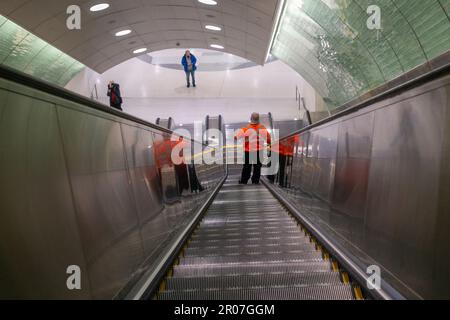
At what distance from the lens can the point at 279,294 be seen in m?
3.04

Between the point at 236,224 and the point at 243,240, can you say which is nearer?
the point at 243,240

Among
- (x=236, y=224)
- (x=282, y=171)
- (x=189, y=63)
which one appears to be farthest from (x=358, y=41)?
(x=189, y=63)

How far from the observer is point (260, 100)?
27.7 metres

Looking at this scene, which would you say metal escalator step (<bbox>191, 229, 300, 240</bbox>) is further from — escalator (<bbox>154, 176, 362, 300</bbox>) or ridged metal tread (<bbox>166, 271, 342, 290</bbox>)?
ridged metal tread (<bbox>166, 271, 342, 290</bbox>)

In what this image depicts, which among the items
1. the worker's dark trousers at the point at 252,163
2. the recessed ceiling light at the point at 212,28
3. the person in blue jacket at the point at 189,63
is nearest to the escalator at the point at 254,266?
the worker's dark trousers at the point at 252,163

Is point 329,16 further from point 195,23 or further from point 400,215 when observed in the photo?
point 400,215

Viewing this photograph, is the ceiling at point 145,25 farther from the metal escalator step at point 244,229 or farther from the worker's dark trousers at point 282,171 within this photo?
the metal escalator step at point 244,229

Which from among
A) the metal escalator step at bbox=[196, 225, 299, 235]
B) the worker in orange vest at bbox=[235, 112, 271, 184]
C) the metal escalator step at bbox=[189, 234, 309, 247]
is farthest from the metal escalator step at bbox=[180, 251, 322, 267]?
the worker in orange vest at bbox=[235, 112, 271, 184]

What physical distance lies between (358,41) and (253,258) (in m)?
9.44

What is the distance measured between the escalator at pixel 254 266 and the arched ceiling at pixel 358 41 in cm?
447

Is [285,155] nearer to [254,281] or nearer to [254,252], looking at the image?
[254,252]

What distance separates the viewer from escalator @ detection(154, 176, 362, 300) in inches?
122

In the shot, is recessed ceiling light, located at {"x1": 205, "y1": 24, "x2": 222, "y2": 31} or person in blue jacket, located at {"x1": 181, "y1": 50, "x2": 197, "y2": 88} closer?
recessed ceiling light, located at {"x1": 205, "y1": 24, "x2": 222, "y2": 31}

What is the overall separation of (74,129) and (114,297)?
3.46ft
